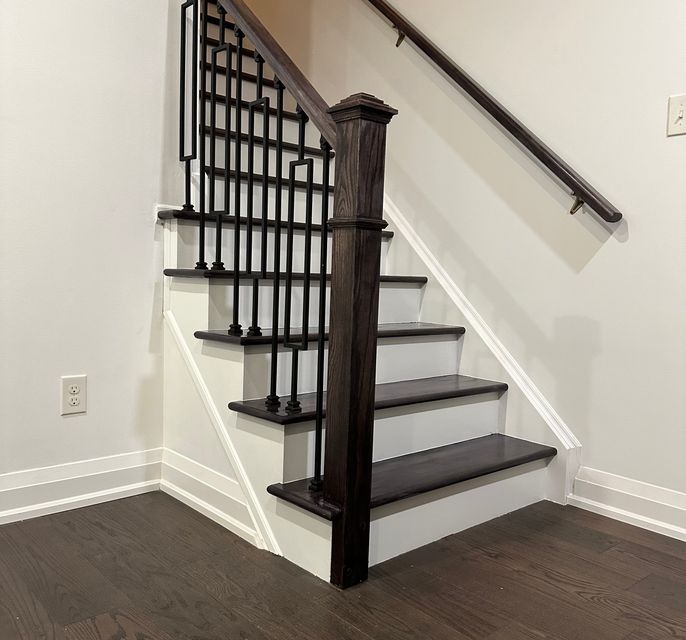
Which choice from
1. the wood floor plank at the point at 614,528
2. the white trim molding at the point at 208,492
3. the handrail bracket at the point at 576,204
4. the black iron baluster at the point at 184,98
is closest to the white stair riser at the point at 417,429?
the white trim molding at the point at 208,492

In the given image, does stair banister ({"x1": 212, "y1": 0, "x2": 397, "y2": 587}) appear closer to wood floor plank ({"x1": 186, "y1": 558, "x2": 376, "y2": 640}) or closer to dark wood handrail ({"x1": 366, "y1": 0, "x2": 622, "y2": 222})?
wood floor plank ({"x1": 186, "y1": 558, "x2": 376, "y2": 640})

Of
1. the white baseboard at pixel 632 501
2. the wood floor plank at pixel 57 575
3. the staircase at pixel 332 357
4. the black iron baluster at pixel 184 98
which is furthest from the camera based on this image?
the black iron baluster at pixel 184 98

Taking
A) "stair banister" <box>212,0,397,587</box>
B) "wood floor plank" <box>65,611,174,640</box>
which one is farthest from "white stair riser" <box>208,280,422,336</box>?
"wood floor plank" <box>65,611,174,640</box>

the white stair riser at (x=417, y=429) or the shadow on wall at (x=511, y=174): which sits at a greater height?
the shadow on wall at (x=511, y=174)

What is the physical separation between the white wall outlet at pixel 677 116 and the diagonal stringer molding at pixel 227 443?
157 cm

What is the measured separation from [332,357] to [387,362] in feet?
2.34

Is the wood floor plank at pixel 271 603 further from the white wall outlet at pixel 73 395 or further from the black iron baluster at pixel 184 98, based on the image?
the black iron baluster at pixel 184 98

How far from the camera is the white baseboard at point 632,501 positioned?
1.93m

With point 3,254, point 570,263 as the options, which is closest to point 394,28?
point 570,263

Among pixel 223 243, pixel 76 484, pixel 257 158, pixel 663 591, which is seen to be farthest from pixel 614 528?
pixel 257 158

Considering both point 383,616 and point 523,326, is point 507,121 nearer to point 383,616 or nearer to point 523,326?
point 523,326

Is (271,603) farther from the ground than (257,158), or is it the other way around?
(257,158)

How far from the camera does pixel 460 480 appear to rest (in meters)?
1.84

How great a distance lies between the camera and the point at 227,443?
190cm
